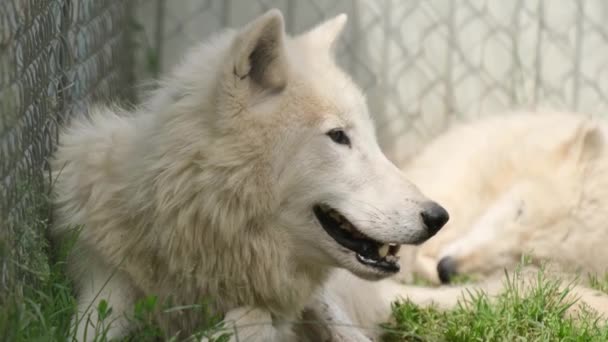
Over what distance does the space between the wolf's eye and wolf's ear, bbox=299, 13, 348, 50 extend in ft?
1.55

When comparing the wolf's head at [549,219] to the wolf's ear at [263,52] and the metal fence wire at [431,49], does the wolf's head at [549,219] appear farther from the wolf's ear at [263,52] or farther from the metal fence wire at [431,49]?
the wolf's ear at [263,52]

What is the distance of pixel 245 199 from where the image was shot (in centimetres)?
342

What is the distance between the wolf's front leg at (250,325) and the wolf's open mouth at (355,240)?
0.37 metres

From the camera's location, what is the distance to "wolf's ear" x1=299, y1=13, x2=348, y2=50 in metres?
3.92

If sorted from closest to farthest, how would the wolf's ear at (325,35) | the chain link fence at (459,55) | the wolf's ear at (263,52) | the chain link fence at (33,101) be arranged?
the chain link fence at (33,101) < the wolf's ear at (263,52) < the wolf's ear at (325,35) < the chain link fence at (459,55)

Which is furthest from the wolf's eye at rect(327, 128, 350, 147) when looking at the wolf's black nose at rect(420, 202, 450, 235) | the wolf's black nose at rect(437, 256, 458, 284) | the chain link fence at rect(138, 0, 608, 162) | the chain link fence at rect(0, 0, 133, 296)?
the chain link fence at rect(138, 0, 608, 162)

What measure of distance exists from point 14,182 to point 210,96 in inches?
27.0

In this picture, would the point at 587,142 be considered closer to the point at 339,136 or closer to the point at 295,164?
the point at 339,136

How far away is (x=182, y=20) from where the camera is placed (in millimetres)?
6672

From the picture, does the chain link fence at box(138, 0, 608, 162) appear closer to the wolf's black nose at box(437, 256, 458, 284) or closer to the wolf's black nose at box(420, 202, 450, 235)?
the wolf's black nose at box(437, 256, 458, 284)

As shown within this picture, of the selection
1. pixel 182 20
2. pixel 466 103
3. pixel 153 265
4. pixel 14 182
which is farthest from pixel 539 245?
pixel 14 182

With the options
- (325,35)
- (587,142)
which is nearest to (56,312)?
(325,35)

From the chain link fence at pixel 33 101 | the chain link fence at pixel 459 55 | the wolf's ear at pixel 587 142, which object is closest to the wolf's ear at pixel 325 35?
the chain link fence at pixel 33 101

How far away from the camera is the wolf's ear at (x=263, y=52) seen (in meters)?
3.34
